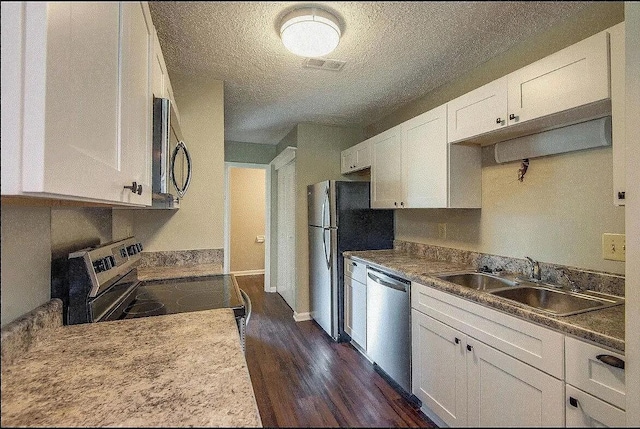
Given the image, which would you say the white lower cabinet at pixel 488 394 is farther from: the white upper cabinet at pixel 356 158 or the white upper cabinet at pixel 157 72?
the white upper cabinet at pixel 356 158

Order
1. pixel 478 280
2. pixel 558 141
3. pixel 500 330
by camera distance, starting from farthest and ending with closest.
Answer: pixel 478 280 → pixel 558 141 → pixel 500 330

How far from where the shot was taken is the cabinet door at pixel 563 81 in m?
1.26

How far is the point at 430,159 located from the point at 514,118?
653 millimetres

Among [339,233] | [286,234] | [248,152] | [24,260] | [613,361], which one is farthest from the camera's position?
[248,152]

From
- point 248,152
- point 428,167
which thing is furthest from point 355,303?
point 248,152

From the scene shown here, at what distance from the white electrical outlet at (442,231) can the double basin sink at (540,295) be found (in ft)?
1.73

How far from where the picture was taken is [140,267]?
2125mm

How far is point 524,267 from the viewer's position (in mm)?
1861

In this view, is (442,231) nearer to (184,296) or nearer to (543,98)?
(543,98)

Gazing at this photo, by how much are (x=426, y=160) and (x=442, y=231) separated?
0.64 meters

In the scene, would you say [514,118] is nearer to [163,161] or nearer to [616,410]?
[616,410]

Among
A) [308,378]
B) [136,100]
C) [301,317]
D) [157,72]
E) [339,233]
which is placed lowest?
[301,317]

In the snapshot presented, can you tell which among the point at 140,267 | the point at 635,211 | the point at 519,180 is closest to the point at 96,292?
the point at 140,267

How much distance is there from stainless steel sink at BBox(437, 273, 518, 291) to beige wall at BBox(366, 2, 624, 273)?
20 centimetres
